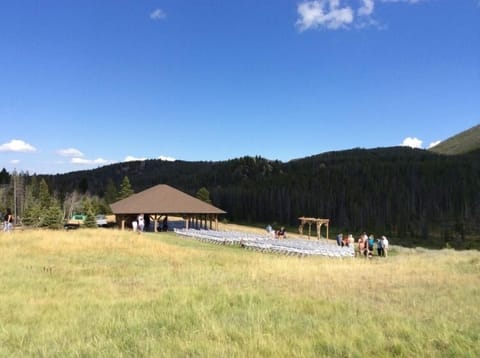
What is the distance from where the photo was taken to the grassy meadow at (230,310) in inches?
246

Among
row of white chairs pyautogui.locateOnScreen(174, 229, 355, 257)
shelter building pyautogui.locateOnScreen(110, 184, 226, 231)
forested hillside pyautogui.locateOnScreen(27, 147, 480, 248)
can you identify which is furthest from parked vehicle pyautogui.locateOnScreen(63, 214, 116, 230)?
forested hillside pyautogui.locateOnScreen(27, 147, 480, 248)

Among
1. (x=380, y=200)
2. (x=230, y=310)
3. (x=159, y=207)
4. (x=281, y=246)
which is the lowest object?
(x=281, y=246)

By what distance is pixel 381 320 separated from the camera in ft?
25.6

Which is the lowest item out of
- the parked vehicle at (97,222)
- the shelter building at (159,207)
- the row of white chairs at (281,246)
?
the row of white chairs at (281,246)

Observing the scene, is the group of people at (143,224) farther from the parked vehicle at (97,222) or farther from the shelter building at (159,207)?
the parked vehicle at (97,222)

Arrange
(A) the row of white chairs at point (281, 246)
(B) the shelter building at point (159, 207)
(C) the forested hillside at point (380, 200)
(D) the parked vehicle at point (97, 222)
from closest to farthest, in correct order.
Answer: (A) the row of white chairs at point (281, 246), (B) the shelter building at point (159, 207), (D) the parked vehicle at point (97, 222), (C) the forested hillside at point (380, 200)

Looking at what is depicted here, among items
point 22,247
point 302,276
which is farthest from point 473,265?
A: point 22,247

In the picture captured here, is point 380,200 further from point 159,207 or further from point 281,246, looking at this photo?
point 281,246

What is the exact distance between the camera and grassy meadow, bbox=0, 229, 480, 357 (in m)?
6.26

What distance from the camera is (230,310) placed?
930 centimetres

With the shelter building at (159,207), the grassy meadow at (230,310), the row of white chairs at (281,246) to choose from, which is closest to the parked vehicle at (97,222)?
the shelter building at (159,207)

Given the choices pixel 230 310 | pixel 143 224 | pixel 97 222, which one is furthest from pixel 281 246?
pixel 97 222

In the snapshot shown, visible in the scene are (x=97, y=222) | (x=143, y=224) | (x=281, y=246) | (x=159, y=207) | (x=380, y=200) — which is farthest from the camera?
(x=380, y=200)

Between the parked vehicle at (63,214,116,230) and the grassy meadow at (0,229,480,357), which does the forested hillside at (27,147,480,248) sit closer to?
the parked vehicle at (63,214,116,230)
